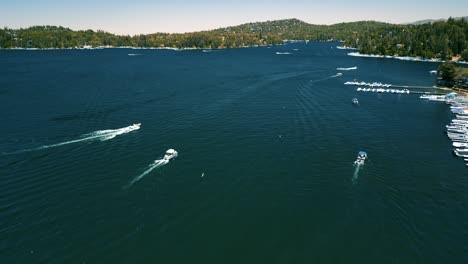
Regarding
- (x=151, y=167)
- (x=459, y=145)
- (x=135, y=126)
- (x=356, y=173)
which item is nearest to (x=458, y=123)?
(x=459, y=145)

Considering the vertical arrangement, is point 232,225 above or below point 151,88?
below

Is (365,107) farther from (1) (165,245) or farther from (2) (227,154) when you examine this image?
(1) (165,245)

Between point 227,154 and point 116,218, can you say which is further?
point 227,154

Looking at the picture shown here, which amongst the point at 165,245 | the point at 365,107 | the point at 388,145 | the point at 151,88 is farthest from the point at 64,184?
the point at 365,107

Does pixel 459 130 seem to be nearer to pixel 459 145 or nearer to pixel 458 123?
pixel 458 123

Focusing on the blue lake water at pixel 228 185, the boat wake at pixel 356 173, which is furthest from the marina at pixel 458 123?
the boat wake at pixel 356 173

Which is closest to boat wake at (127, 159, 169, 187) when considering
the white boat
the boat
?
the boat

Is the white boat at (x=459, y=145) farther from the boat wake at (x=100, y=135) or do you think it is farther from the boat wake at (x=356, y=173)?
the boat wake at (x=100, y=135)
